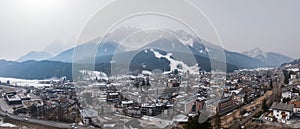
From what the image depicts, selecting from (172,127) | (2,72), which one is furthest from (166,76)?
(2,72)

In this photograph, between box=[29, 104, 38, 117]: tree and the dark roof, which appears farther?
box=[29, 104, 38, 117]: tree

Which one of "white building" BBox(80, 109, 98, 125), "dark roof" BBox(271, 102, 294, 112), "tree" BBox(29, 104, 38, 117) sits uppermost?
"dark roof" BBox(271, 102, 294, 112)

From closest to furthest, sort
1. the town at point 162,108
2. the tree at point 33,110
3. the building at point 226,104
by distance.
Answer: the town at point 162,108 < the building at point 226,104 < the tree at point 33,110

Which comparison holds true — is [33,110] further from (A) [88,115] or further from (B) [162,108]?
(B) [162,108]

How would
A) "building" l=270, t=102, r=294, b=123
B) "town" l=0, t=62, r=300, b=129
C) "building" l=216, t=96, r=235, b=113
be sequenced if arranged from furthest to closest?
"building" l=216, t=96, r=235, b=113, "building" l=270, t=102, r=294, b=123, "town" l=0, t=62, r=300, b=129

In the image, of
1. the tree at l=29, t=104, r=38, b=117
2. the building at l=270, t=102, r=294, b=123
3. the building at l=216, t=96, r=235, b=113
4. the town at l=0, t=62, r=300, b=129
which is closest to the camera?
the town at l=0, t=62, r=300, b=129

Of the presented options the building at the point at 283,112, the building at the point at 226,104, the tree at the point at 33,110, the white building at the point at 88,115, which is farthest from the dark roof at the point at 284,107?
the tree at the point at 33,110

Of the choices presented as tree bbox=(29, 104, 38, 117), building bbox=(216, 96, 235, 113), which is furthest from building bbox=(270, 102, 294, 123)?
tree bbox=(29, 104, 38, 117)

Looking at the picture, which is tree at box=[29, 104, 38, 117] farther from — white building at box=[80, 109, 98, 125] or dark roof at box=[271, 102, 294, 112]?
dark roof at box=[271, 102, 294, 112]

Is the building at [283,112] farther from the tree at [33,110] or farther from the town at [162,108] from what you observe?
the tree at [33,110]
